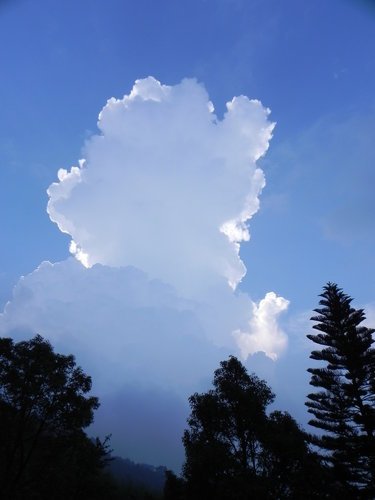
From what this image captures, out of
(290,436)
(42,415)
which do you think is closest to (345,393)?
(290,436)

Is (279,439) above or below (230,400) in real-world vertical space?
below

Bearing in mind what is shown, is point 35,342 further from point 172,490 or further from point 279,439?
point 172,490

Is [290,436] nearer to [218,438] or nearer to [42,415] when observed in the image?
[218,438]

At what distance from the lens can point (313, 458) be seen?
746 inches

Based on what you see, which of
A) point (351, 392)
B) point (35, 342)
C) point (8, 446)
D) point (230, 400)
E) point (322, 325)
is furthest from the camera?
point (322, 325)

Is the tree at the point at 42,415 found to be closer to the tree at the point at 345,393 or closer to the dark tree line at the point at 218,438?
the dark tree line at the point at 218,438

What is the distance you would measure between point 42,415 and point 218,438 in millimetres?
8775

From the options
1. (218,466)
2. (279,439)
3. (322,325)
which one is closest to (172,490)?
(218,466)

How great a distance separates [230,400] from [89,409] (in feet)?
23.4

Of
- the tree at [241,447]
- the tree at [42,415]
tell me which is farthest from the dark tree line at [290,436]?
the tree at [42,415]

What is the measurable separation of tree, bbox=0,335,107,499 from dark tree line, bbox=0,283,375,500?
0.04 m

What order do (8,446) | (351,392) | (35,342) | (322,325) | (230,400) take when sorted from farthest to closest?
(322,325), (351,392), (230,400), (35,342), (8,446)

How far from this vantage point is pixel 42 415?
15312mm

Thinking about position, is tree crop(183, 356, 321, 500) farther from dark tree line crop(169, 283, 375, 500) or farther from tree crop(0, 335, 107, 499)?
tree crop(0, 335, 107, 499)
